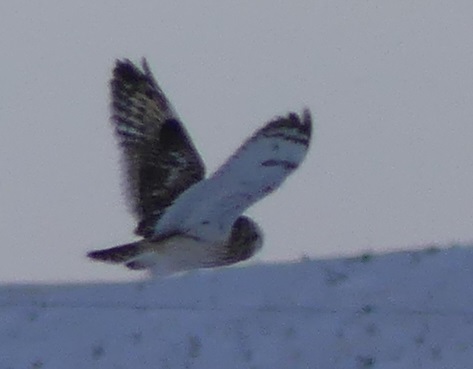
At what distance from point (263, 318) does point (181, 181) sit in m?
2.35

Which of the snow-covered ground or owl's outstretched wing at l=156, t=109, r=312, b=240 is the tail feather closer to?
owl's outstretched wing at l=156, t=109, r=312, b=240

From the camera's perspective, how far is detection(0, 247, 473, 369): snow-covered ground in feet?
25.6

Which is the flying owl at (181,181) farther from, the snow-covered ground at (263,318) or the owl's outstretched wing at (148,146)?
the snow-covered ground at (263,318)

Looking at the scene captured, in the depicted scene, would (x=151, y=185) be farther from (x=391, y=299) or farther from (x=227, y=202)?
(x=391, y=299)

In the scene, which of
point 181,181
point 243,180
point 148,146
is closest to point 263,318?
point 243,180

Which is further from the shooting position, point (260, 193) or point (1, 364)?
point (260, 193)

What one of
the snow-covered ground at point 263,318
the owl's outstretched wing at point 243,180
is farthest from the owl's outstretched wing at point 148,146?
the snow-covered ground at point 263,318

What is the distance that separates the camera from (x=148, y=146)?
35.0 ft

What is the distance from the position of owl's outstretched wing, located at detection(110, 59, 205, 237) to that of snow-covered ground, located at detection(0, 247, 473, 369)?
1.51 m

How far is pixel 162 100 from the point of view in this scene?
10.9 metres

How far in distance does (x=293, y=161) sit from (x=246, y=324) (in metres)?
1.50

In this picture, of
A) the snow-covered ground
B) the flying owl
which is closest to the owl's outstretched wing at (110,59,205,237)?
the flying owl

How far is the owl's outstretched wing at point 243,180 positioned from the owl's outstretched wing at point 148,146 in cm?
22

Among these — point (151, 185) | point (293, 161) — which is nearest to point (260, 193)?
point (293, 161)
